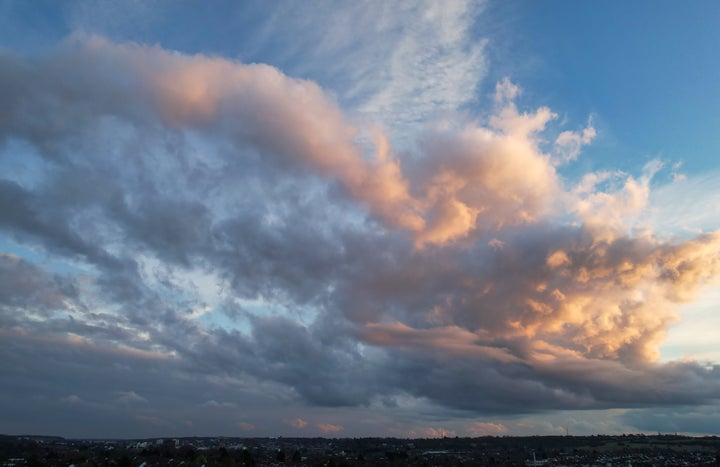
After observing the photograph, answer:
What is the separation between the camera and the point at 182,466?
627ft

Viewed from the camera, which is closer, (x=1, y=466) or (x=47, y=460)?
(x=1, y=466)

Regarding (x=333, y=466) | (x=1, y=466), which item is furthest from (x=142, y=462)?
(x=333, y=466)

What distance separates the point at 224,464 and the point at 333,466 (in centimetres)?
4057

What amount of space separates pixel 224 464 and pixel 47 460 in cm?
6750

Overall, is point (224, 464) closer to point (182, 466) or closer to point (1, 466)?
point (182, 466)

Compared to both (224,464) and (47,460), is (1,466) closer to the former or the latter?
(47,460)

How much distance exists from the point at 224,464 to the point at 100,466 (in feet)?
138

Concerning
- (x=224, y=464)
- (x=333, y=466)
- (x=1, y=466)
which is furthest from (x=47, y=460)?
(x=333, y=466)

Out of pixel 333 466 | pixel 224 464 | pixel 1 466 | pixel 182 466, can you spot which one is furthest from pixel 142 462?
pixel 333 466

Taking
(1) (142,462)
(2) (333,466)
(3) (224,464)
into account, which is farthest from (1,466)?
(2) (333,466)

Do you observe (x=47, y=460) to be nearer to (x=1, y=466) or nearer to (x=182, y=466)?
(x=1, y=466)

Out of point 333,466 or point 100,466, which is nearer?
point 100,466

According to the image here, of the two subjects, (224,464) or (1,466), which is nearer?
(1,466)

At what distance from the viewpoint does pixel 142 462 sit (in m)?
197
